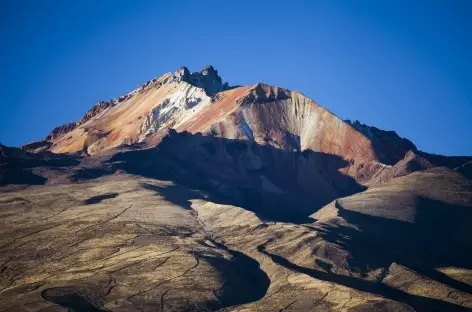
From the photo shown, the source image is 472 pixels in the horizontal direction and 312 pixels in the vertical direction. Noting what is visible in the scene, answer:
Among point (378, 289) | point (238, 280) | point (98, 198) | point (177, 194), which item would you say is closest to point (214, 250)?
point (238, 280)

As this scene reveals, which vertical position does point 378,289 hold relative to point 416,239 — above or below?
below

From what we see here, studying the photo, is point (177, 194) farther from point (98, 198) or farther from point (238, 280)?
point (238, 280)

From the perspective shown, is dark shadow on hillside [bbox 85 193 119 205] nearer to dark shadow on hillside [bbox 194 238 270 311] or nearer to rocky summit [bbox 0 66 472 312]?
rocky summit [bbox 0 66 472 312]

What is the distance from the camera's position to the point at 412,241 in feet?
537

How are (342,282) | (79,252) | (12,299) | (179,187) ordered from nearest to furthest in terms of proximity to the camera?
(12,299) → (342,282) → (79,252) → (179,187)

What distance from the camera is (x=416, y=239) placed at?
166 meters

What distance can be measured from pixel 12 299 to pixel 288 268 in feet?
154

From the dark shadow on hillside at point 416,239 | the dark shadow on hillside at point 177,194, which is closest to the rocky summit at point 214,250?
the dark shadow on hillside at point 416,239

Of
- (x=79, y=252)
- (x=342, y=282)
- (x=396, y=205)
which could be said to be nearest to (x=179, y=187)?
(x=396, y=205)

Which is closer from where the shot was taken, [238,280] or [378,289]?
[238,280]

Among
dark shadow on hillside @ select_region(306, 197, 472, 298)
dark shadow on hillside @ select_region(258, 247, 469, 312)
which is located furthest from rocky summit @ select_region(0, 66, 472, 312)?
dark shadow on hillside @ select_region(306, 197, 472, 298)

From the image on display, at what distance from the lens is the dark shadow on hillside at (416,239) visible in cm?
13462

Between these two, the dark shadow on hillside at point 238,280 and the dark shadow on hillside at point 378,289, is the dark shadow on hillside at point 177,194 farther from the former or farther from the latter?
the dark shadow on hillside at point 378,289

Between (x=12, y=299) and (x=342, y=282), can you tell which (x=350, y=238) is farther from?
(x=12, y=299)
